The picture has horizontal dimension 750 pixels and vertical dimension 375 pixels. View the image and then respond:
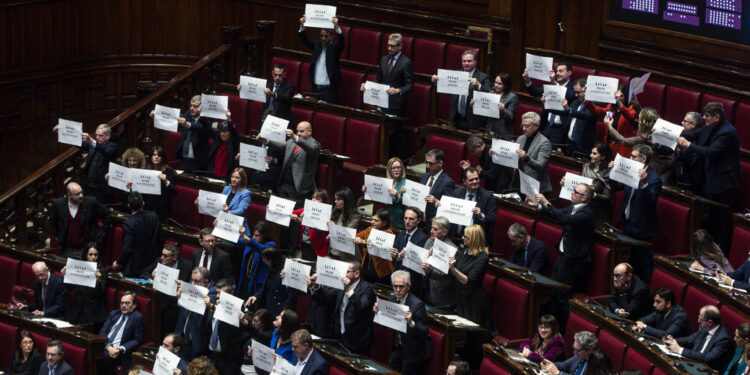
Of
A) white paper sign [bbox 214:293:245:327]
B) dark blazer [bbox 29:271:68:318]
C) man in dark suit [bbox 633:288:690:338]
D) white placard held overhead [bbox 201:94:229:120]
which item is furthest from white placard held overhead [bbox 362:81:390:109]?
man in dark suit [bbox 633:288:690:338]

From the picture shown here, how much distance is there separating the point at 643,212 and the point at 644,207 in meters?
0.03

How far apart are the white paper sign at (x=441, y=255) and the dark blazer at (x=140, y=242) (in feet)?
6.82

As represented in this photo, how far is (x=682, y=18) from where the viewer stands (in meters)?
7.55

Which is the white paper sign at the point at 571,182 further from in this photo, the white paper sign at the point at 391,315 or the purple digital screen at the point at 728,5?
the purple digital screen at the point at 728,5

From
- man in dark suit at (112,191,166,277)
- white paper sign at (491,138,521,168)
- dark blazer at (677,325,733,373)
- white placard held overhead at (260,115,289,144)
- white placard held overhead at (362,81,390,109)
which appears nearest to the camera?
dark blazer at (677,325,733,373)

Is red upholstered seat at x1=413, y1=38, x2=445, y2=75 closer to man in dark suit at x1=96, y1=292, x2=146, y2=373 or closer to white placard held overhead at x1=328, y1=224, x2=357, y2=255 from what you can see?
white placard held overhead at x1=328, y1=224, x2=357, y2=255

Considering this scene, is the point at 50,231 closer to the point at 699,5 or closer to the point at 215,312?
the point at 215,312

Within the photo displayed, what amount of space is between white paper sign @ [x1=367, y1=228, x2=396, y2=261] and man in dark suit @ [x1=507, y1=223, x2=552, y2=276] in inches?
26.4

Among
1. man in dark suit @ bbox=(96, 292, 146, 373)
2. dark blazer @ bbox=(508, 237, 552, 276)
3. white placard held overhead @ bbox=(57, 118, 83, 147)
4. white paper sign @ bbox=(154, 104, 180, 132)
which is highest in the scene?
white paper sign @ bbox=(154, 104, 180, 132)

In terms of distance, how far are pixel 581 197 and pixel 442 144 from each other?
1.54 m

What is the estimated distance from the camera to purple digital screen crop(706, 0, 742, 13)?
7.22m

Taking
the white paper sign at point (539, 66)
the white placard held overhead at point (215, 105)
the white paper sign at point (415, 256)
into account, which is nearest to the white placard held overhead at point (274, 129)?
the white placard held overhead at point (215, 105)

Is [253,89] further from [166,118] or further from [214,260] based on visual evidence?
[214,260]

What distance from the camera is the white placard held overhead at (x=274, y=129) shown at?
7262 mm
